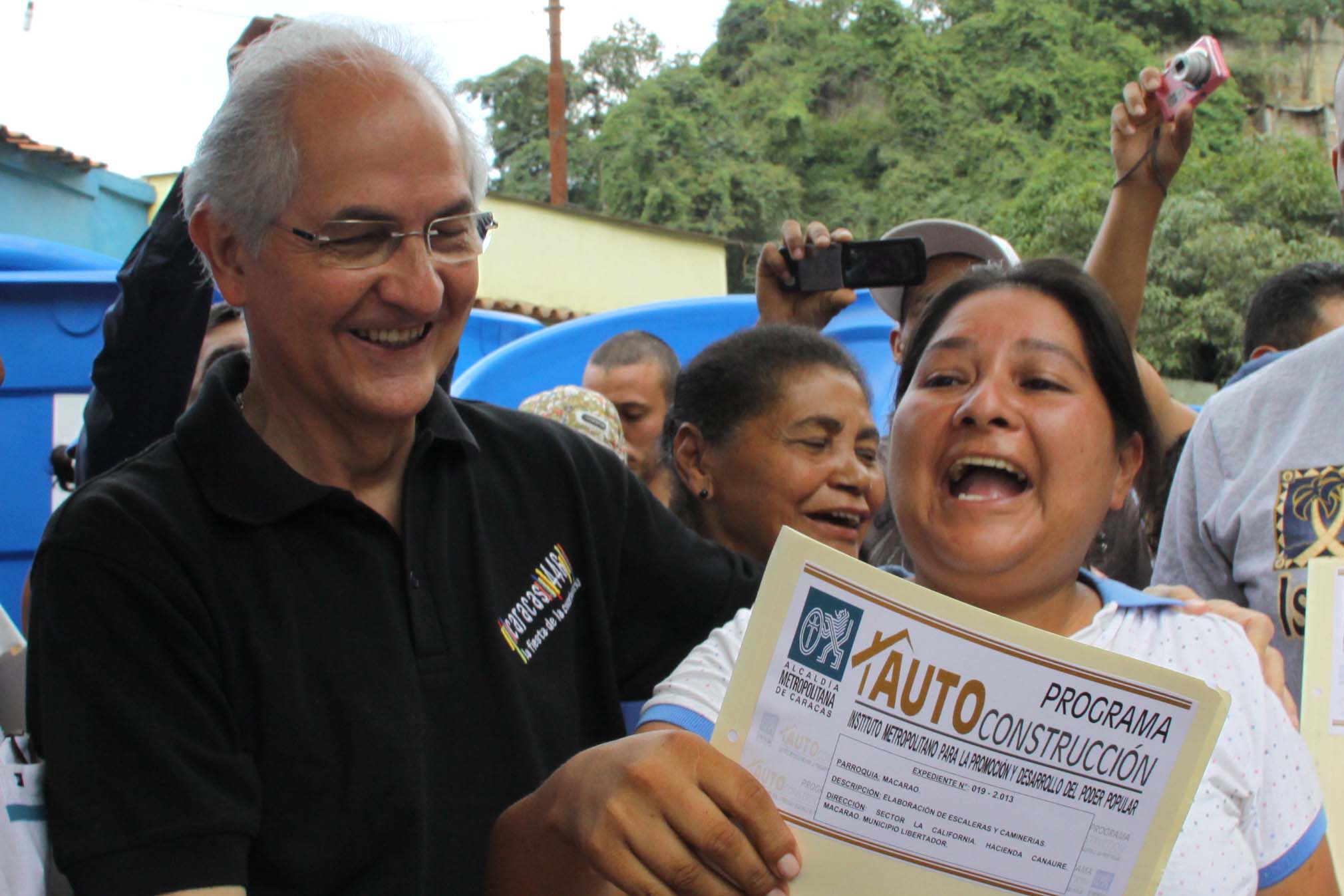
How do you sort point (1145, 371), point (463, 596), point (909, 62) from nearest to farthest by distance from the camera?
point (463, 596) < point (1145, 371) < point (909, 62)

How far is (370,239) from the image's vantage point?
5.42ft

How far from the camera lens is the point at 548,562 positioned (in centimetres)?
183

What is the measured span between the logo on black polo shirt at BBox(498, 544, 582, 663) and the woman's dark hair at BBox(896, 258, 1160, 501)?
0.63m

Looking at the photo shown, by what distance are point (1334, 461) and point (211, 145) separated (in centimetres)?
185

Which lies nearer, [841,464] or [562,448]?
[562,448]

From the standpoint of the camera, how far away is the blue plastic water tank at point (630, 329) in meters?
5.09

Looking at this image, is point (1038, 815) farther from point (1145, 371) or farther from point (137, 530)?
point (1145, 371)

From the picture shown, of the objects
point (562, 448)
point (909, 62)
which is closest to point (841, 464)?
point (562, 448)

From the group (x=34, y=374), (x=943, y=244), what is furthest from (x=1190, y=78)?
(x=34, y=374)

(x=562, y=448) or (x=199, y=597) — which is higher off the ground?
(x=562, y=448)

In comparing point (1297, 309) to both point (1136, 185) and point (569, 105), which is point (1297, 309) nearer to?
point (1136, 185)

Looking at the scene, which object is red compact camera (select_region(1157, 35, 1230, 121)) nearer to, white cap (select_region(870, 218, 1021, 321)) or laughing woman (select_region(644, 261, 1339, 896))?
white cap (select_region(870, 218, 1021, 321))

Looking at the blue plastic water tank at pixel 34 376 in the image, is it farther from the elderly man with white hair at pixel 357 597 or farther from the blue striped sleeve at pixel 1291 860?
the blue striped sleeve at pixel 1291 860

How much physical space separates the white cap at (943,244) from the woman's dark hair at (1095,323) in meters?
1.10
